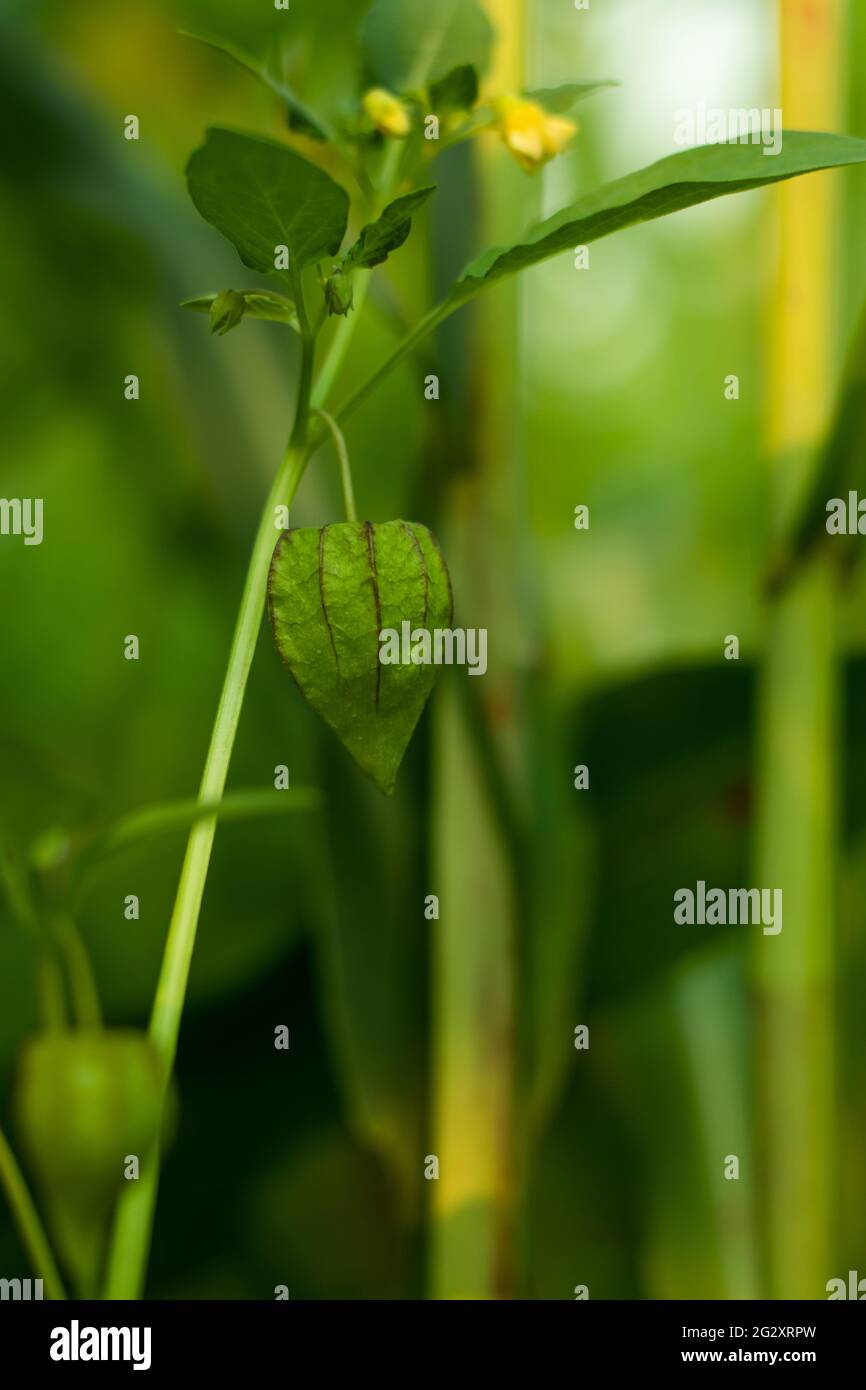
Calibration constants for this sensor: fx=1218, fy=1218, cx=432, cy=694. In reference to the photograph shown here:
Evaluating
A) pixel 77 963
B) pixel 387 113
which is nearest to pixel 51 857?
pixel 77 963

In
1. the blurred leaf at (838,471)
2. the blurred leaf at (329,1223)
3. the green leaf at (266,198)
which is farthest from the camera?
the blurred leaf at (329,1223)

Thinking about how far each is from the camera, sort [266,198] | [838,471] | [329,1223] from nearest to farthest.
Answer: [266,198] → [838,471] → [329,1223]

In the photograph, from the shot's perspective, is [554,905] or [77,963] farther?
[554,905]

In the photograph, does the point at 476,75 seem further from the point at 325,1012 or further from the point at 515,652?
the point at 325,1012

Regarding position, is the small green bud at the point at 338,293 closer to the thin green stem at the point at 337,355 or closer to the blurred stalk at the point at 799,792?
the thin green stem at the point at 337,355

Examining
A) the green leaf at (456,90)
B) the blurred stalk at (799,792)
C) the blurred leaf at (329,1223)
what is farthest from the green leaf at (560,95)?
the blurred leaf at (329,1223)

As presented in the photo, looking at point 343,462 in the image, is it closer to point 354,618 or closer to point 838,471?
point 354,618

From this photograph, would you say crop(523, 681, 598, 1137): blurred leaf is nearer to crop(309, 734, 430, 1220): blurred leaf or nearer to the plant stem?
crop(309, 734, 430, 1220): blurred leaf
